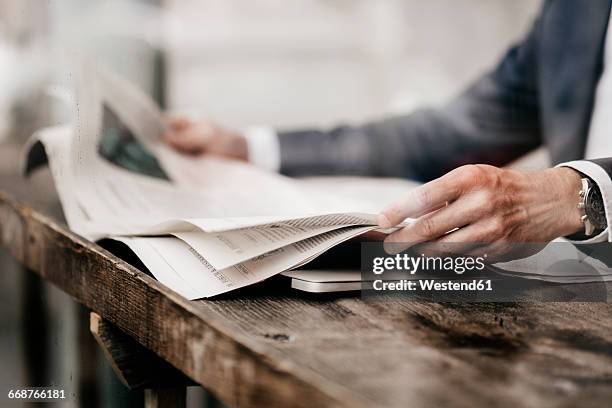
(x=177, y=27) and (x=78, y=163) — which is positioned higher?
(x=177, y=27)

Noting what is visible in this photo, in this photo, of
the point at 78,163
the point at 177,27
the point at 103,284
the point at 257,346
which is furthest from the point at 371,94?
the point at 257,346

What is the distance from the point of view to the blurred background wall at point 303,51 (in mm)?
2017

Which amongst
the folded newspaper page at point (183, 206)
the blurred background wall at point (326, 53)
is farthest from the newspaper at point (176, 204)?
the blurred background wall at point (326, 53)

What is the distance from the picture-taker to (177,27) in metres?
2.05

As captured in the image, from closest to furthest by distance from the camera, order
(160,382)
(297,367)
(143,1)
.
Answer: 1. (297,367)
2. (160,382)
3. (143,1)

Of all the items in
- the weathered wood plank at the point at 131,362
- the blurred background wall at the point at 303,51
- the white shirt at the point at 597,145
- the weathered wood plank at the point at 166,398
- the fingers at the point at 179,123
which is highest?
the blurred background wall at the point at 303,51

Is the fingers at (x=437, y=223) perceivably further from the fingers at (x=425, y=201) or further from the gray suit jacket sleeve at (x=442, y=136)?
the gray suit jacket sleeve at (x=442, y=136)

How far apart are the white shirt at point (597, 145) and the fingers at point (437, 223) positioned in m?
0.09

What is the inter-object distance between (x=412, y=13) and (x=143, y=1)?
0.84 metres

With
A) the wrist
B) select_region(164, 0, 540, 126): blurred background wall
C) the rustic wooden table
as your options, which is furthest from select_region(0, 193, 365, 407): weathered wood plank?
select_region(164, 0, 540, 126): blurred background wall

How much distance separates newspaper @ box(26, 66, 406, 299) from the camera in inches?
18.6

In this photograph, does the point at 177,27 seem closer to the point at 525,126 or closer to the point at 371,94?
the point at 371,94

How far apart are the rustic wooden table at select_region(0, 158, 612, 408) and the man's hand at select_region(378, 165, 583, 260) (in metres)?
0.05

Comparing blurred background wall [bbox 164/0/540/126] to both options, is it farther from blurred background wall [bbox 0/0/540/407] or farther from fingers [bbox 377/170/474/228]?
fingers [bbox 377/170/474/228]
